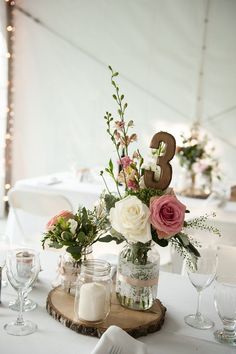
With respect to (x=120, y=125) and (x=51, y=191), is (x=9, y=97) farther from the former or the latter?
(x=120, y=125)

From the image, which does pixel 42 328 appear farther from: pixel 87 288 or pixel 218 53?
pixel 218 53

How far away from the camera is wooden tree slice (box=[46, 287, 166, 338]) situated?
1154 millimetres

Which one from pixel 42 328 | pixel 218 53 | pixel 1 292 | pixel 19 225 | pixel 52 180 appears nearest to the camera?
pixel 42 328

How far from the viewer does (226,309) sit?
3.85 ft

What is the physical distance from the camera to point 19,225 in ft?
9.35

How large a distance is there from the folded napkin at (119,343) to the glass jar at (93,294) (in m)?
0.13

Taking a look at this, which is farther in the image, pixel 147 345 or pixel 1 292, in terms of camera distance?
pixel 1 292

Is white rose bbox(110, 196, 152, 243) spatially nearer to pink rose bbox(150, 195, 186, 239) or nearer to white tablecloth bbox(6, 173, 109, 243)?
pink rose bbox(150, 195, 186, 239)

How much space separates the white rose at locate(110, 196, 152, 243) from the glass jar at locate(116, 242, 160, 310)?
103mm

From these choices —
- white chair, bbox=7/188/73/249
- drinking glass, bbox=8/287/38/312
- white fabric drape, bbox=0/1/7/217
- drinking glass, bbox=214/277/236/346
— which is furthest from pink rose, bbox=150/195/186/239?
white fabric drape, bbox=0/1/7/217

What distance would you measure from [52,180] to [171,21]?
2.38 metres

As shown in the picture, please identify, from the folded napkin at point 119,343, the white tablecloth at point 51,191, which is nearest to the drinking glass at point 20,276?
the folded napkin at point 119,343

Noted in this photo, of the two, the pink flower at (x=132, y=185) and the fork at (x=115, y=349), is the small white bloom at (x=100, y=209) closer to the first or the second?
the pink flower at (x=132, y=185)

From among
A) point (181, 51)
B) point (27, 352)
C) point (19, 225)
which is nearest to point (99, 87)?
point (181, 51)
